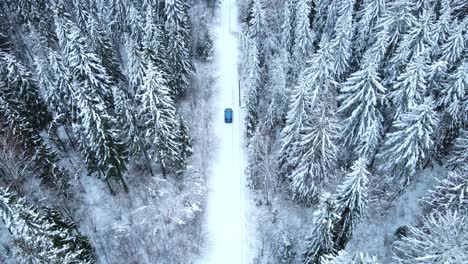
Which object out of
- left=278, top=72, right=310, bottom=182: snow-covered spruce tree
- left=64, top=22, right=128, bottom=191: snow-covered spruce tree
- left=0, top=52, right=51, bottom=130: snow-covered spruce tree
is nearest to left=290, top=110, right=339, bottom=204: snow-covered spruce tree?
left=278, top=72, right=310, bottom=182: snow-covered spruce tree

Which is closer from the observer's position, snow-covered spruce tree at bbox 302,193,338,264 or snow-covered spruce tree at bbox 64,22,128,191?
snow-covered spruce tree at bbox 302,193,338,264

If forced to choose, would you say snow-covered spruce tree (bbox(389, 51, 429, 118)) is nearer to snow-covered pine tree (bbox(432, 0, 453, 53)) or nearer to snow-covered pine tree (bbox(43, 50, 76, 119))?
snow-covered pine tree (bbox(432, 0, 453, 53))

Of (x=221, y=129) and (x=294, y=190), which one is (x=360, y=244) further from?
(x=221, y=129)

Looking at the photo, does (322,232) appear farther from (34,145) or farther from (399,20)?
(34,145)

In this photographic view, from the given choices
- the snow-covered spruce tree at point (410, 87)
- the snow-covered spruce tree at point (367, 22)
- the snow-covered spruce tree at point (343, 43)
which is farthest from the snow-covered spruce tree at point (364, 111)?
the snow-covered spruce tree at point (367, 22)

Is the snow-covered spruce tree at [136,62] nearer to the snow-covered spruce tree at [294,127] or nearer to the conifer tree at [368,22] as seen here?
the snow-covered spruce tree at [294,127]

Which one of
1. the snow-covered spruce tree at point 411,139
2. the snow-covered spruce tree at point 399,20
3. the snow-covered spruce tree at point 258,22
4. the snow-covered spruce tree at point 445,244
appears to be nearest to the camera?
the snow-covered spruce tree at point 445,244

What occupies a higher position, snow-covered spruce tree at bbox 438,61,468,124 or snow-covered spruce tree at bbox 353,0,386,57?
snow-covered spruce tree at bbox 353,0,386,57

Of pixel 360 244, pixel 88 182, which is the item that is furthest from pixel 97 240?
pixel 360 244
